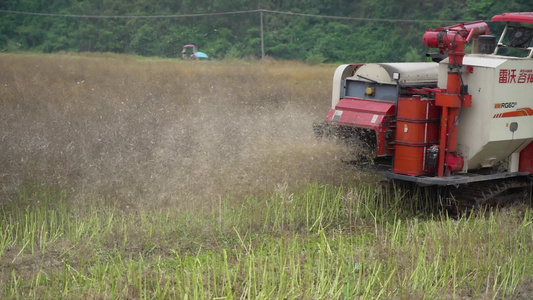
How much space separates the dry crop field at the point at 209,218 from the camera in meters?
6.25

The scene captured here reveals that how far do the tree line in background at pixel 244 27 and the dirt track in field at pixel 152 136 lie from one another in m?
9.34

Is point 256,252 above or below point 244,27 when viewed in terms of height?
below

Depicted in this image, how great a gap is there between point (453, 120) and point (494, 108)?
1.51 feet

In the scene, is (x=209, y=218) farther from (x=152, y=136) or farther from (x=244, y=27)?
(x=244, y=27)

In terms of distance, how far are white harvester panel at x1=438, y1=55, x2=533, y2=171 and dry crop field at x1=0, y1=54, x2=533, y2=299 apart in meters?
0.78

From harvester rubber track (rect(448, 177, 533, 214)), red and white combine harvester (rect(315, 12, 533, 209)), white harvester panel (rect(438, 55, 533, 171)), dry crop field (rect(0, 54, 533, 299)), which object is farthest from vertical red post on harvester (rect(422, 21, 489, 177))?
dry crop field (rect(0, 54, 533, 299))

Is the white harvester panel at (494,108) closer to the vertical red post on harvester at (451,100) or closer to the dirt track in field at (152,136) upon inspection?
the vertical red post on harvester at (451,100)

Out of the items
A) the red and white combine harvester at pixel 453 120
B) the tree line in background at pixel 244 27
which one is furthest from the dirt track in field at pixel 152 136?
the tree line in background at pixel 244 27

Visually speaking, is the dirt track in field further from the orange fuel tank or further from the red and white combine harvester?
the orange fuel tank

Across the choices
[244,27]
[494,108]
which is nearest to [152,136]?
[494,108]

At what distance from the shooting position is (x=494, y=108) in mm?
8586

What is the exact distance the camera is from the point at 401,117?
8.91m

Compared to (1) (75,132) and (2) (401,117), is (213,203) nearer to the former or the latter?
(2) (401,117)

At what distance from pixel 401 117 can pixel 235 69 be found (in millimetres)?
11352
